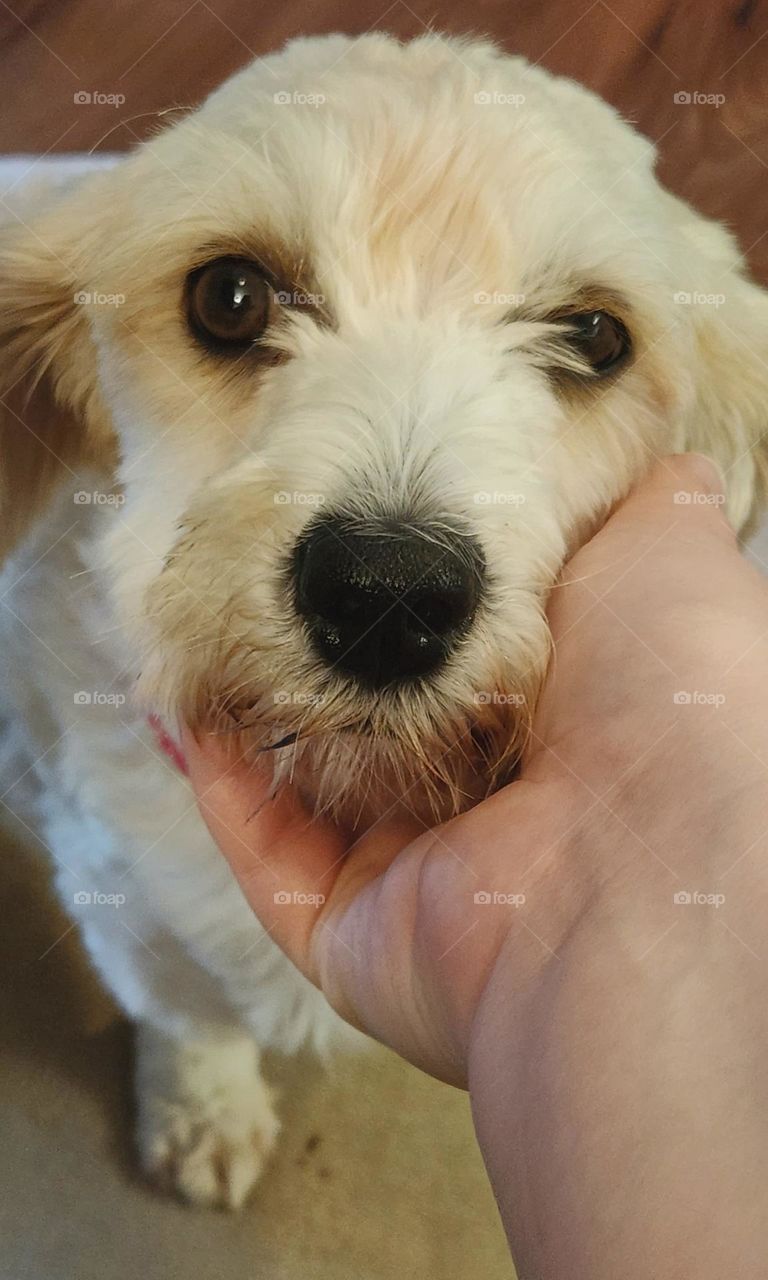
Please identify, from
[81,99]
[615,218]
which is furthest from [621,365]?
[81,99]

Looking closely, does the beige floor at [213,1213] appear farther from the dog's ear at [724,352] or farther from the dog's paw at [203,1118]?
the dog's ear at [724,352]

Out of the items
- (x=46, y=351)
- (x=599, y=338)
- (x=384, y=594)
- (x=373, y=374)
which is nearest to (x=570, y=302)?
(x=599, y=338)

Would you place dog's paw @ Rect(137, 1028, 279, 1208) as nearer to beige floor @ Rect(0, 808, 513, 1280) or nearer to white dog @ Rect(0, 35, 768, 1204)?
beige floor @ Rect(0, 808, 513, 1280)

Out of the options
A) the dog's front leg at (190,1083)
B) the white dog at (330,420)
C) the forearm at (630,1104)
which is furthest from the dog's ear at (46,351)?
the forearm at (630,1104)

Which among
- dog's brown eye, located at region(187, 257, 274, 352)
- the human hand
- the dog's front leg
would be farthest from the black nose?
the dog's front leg

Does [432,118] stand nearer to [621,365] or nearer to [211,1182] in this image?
[621,365]
